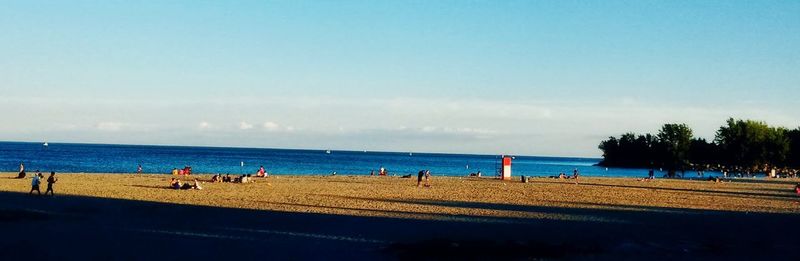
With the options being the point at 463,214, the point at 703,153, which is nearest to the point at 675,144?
the point at 703,153

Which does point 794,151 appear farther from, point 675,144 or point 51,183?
point 51,183

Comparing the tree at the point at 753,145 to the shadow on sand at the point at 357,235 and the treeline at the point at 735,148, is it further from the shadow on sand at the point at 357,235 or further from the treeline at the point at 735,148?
the shadow on sand at the point at 357,235

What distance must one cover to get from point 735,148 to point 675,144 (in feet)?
34.5

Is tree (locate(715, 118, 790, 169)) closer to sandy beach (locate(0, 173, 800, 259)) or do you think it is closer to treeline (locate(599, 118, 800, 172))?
treeline (locate(599, 118, 800, 172))

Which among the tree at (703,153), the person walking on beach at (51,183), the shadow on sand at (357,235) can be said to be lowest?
the shadow on sand at (357,235)

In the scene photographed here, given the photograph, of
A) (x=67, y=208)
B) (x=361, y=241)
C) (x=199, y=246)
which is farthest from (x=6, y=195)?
(x=361, y=241)

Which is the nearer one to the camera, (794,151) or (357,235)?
(357,235)

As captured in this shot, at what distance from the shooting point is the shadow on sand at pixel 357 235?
53.0 feet

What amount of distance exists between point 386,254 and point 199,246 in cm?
467

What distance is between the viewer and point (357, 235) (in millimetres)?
19094

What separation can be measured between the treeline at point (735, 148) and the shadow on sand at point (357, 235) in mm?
94102

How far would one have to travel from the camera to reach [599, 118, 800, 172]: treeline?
11112cm

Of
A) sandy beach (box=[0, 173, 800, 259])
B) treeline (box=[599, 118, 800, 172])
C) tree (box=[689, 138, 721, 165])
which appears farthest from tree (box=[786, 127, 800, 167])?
sandy beach (box=[0, 173, 800, 259])

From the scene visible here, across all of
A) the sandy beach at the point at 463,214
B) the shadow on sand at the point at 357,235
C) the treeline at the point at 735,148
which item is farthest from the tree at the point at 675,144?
the shadow on sand at the point at 357,235
